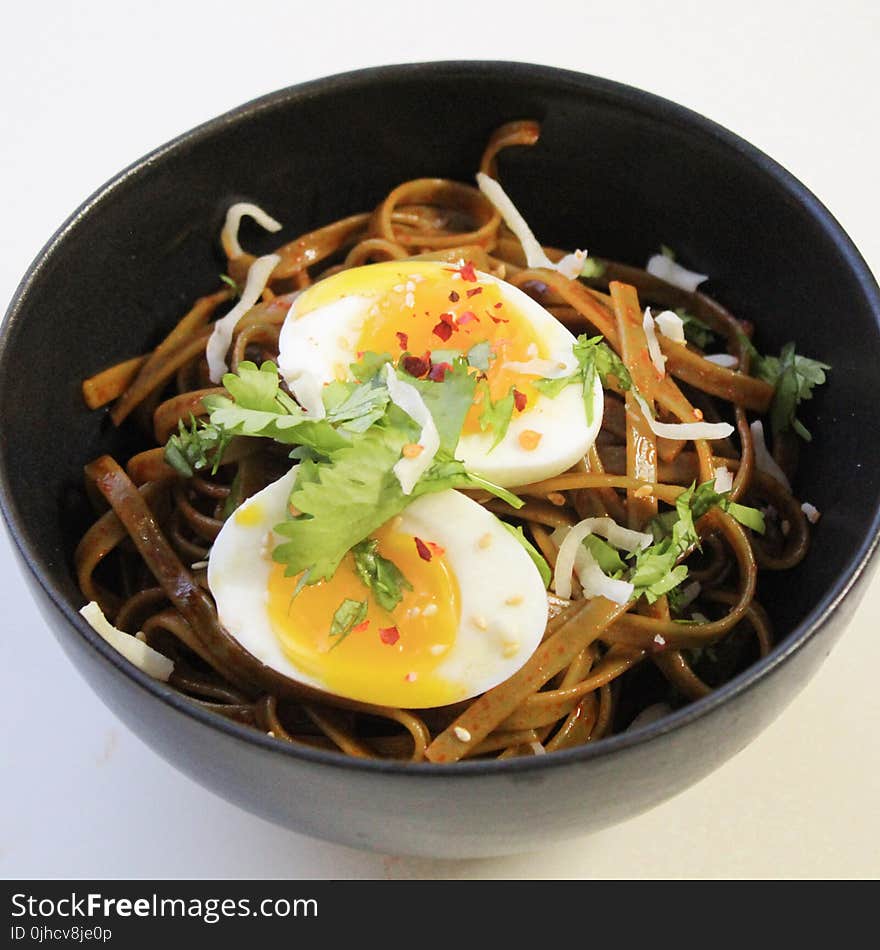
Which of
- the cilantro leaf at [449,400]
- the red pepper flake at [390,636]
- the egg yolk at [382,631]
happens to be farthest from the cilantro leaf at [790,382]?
the red pepper flake at [390,636]

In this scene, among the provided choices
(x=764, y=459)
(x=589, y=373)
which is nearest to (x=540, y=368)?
Answer: (x=589, y=373)

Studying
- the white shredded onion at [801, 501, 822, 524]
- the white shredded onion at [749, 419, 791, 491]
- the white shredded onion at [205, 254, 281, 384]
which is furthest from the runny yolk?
the white shredded onion at [801, 501, 822, 524]

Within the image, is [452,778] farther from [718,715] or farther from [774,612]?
[774,612]

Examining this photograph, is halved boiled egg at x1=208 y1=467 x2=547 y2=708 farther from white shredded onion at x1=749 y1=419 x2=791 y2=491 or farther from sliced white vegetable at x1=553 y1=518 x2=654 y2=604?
white shredded onion at x1=749 y1=419 x2=791 y2=491

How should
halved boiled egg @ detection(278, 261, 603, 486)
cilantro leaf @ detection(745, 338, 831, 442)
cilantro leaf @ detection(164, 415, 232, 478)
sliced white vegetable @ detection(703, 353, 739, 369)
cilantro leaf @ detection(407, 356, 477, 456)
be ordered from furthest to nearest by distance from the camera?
sliced white vegetable @ detection(703, 353, 739, 369)
cilantro leaf @ detection(745, 338, 831, 442)
cilantro leaf @ detection(164, 415, 232, 478)
halved boiled egg @ detection(278, 261, 603, 486)
cilantro leaf @ detection(407, 356, 477, 456)

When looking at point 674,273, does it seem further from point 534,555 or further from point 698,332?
point 534,555

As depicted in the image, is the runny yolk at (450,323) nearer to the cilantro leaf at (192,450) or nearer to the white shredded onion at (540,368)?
the white shredded onion at (540,368)
